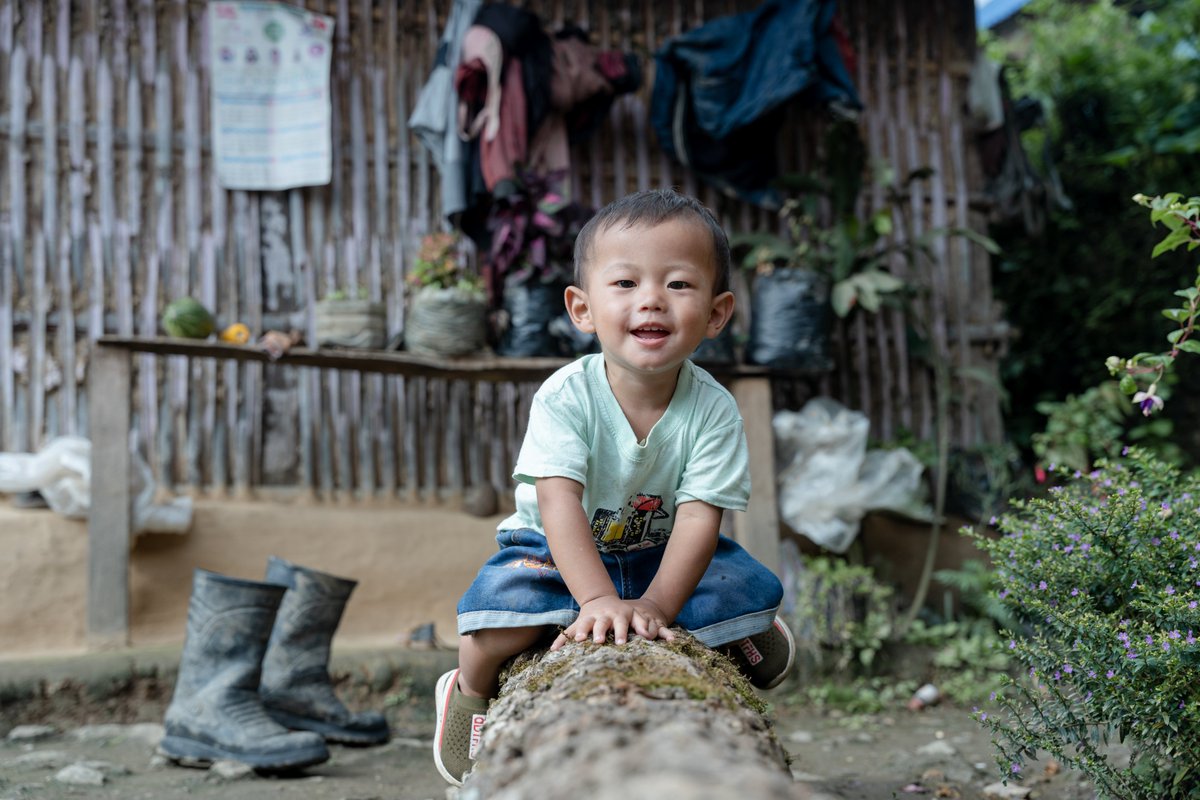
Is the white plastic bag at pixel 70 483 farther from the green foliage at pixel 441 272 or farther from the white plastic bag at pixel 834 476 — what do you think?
the white plastic bag at pixel 834 476

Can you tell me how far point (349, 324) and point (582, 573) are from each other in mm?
2732

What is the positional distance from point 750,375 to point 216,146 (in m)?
2.75

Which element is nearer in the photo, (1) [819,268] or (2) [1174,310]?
(2) [1174,310]

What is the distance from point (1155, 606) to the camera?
6.59 ft

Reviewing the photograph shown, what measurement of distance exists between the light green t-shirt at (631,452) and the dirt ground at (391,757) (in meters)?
1.03

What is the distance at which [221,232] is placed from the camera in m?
4.80

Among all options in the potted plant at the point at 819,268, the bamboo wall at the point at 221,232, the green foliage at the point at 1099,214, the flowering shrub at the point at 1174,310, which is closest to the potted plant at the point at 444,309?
the bamboo wall at the point at 221,232

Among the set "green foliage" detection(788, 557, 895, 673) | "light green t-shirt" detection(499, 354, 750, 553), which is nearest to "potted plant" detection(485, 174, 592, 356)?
"green foliage" detection(788, 557, 895, 673)

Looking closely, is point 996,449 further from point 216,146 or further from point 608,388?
point 216,146

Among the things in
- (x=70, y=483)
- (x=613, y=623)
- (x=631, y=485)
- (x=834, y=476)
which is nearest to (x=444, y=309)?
(x=70, y=483)

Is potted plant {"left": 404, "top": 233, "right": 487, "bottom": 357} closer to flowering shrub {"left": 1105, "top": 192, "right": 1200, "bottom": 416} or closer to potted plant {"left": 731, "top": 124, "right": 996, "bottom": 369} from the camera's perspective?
potted plant {"left": 731, "top": 124, "right": 996, "bottom": 369}

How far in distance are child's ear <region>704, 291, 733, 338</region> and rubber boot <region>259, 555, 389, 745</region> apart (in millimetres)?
2064

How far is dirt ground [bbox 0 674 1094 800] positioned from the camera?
2.93 meters

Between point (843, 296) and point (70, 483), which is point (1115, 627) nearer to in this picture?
point (843, 296)
